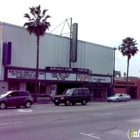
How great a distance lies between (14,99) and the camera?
2506cm

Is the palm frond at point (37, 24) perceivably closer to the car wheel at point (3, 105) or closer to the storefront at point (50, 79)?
the storefront at point (50, 79)

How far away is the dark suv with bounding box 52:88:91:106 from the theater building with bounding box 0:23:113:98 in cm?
868

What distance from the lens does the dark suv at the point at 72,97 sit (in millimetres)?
30406

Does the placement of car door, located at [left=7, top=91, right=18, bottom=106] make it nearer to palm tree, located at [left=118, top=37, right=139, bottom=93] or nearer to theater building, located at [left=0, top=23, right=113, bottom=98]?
theater building, located at [left=0, top=23, right=113, bottom=98]

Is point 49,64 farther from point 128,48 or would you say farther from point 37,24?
point 128,48

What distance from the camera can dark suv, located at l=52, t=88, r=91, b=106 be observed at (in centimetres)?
3041

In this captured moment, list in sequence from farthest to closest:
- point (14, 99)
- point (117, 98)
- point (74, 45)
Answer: point (117, 98), point (74, 45), point (14, 99)

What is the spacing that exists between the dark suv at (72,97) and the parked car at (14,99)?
499cm

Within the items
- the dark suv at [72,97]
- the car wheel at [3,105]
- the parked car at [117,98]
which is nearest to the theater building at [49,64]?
the parked car at [117,98]

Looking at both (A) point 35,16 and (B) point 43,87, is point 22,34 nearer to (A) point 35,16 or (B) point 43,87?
(A) point 35,16

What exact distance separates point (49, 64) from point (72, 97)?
1266 centimetres

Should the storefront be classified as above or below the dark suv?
above

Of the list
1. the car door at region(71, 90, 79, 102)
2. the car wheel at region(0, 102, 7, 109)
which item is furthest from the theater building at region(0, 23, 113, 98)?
the car wheel at region(0, 102, 7, 109)

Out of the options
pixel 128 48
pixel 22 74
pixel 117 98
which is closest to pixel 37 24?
pixel 22 74
